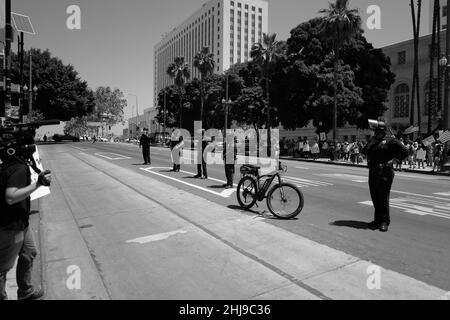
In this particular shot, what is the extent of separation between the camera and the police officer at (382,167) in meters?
6.82

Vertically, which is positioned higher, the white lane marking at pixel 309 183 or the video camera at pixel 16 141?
the video camera at pixel 16 141

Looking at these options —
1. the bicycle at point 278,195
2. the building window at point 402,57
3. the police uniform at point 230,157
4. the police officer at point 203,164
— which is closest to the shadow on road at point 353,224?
the bicycle at point 278,195

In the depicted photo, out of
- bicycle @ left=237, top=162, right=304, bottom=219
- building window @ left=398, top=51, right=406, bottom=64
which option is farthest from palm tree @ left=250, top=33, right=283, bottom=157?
bicycle @ left=237, top=162, right=304, bottom=219

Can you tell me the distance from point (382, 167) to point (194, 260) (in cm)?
380

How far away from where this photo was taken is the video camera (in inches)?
139

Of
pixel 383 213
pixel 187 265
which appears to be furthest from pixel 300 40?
pixel 187 265

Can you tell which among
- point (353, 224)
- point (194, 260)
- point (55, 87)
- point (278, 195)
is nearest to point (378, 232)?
point (353, 224)

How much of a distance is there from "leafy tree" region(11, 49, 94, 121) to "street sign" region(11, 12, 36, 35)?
4146 cm

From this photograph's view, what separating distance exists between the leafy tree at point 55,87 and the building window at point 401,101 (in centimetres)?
4372

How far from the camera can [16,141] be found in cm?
362

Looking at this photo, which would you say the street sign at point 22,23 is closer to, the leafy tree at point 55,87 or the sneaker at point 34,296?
the sneaker at point 34,296

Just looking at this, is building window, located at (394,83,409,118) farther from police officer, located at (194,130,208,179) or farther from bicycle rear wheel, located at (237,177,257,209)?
bicycle rear wheel, located at (237,177,257,209)

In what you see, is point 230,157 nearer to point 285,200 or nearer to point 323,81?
point 285,200

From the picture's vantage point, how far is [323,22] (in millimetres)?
31281
